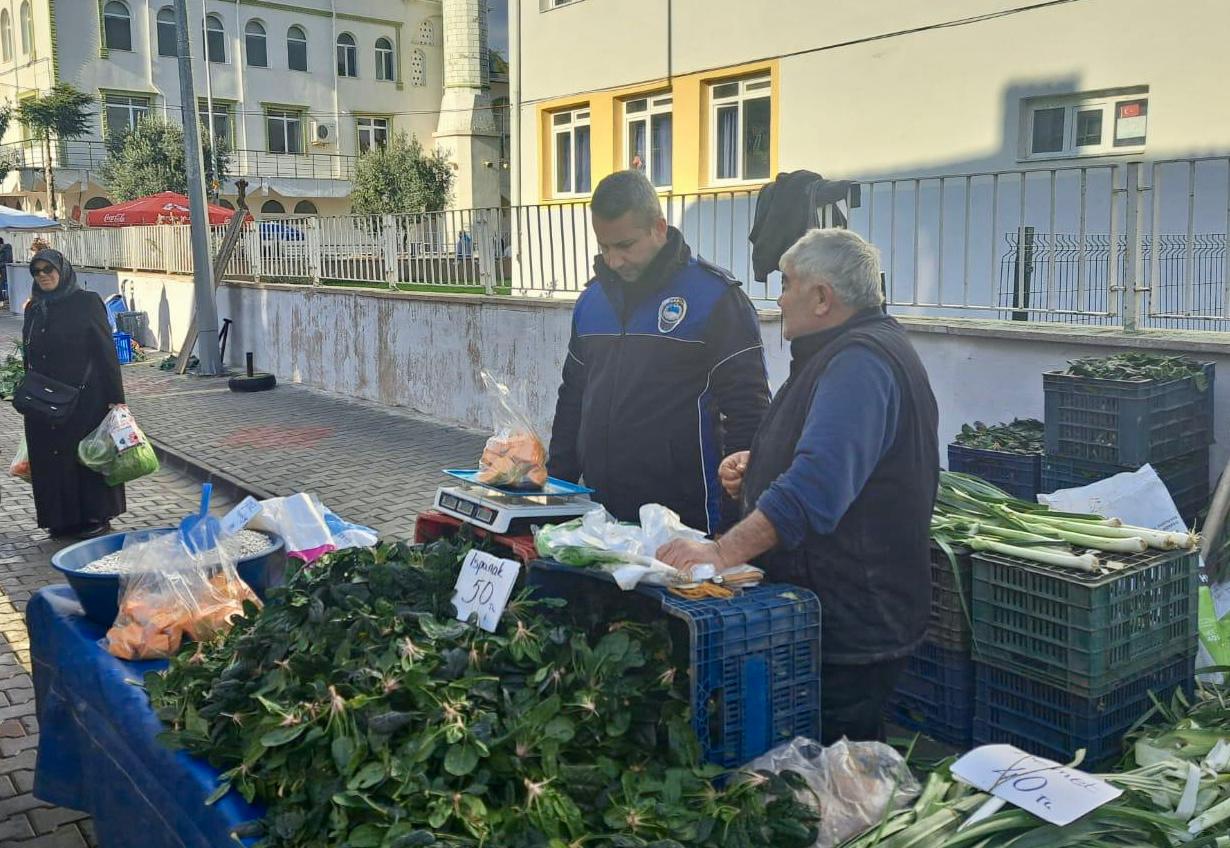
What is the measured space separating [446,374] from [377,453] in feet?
5.67

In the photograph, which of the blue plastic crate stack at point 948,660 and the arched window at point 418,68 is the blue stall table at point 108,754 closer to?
the blue plastic crate stack at point 948,660

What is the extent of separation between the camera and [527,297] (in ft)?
36.5

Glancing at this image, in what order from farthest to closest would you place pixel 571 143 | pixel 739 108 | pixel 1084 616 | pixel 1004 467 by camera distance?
pixel 571 143 < pixel 739 108 < pixel 1004 467 < pixel 1084 616

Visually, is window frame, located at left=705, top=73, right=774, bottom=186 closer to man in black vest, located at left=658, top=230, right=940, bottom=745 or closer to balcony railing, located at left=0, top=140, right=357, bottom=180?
man in black vest, located at left=658, top=230, right=940, bottom=745

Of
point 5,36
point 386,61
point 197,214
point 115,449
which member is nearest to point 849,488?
point 115,449

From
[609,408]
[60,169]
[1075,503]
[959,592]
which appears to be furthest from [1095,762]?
[60,169]

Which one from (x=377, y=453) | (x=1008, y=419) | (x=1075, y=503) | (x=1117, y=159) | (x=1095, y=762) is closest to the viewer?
(x=1095, y=762)

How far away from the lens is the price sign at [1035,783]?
88.8 inches

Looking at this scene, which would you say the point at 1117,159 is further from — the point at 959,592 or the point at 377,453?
the point at 959,592

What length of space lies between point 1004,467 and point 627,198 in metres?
2.87

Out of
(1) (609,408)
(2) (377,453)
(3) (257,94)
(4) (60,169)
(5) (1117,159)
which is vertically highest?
(3) (257,94)

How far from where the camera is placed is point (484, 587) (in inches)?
111

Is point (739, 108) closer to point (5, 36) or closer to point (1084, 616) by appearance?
point (1084, 616)

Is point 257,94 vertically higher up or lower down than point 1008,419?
higher up
